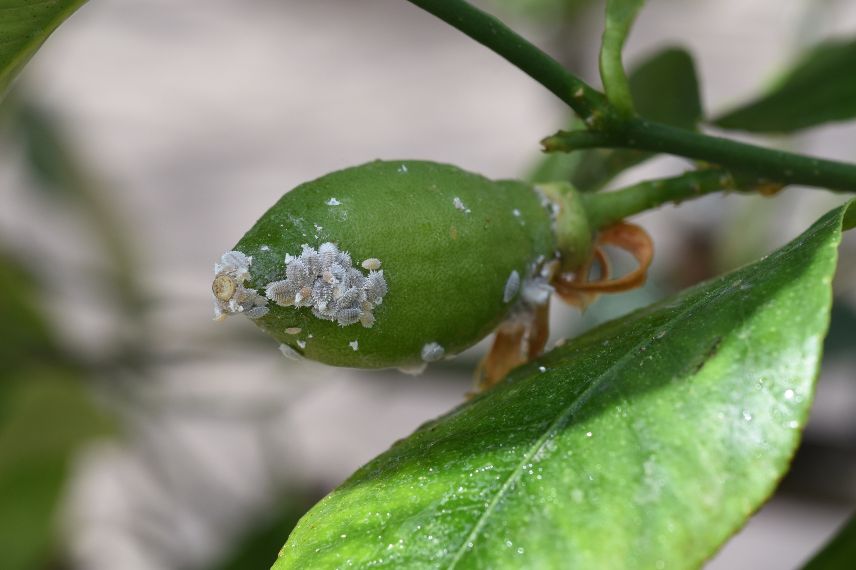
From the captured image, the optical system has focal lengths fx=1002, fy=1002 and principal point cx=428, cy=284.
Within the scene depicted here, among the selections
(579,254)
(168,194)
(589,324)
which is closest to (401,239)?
(579,254)

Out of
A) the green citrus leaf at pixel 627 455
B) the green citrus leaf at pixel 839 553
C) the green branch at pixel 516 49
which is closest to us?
the green citrus leaf at pixel 627 455

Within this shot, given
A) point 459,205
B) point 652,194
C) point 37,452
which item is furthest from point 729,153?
point 37,452

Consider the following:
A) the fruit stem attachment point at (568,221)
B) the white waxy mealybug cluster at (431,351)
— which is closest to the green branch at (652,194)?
the fruit stem attachment point at (568,221)

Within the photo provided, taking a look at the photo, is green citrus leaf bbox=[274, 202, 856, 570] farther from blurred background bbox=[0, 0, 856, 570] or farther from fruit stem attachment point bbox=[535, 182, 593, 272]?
blurred background bbox=[0, 0, 856, 570]

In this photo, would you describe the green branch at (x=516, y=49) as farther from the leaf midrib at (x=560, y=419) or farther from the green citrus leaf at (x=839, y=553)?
the green citrus leaf at (x=839, y=553)

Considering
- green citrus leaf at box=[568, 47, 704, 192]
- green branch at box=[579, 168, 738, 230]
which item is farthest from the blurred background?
green branch at box=[579, 168, 738, 230]

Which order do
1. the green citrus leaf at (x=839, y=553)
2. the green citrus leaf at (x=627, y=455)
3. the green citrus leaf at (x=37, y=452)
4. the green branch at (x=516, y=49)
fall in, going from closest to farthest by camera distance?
the green citrus leaf at (x=627, y=455), the green branch at (x=516, y=49), the green citrus leaf at (x=839, y=553), the green citrus leaf at (x=37, y=452)

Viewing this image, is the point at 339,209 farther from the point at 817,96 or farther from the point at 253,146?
the point at 253,146
